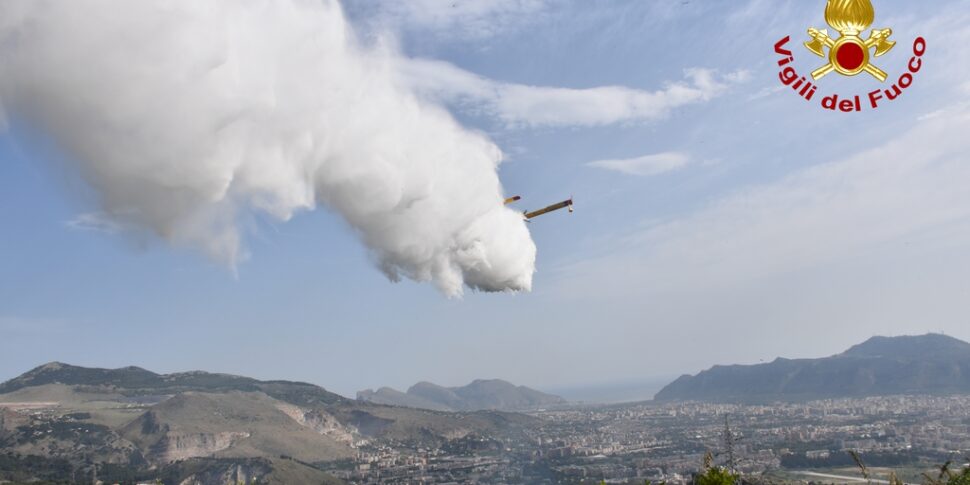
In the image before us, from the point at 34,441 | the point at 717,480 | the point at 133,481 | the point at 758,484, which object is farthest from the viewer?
the point at 34,441

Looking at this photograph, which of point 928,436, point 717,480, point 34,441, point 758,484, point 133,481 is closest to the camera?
point 717,480

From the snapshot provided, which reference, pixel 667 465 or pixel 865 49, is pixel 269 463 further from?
pixel 865 49

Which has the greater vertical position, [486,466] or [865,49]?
[865,49]

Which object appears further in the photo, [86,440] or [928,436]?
[86,440]

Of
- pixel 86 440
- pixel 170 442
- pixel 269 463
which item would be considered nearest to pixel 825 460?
pixel 269 463

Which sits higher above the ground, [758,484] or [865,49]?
[865,49]

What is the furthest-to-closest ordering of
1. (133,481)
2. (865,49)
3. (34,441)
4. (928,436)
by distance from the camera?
(34,441), (928,436), (133,481), (865,49)

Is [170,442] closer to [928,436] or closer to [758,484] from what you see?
[758,484]

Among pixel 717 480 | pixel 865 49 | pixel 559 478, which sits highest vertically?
pixel 865 49

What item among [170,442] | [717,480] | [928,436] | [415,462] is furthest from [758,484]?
[170,442]
